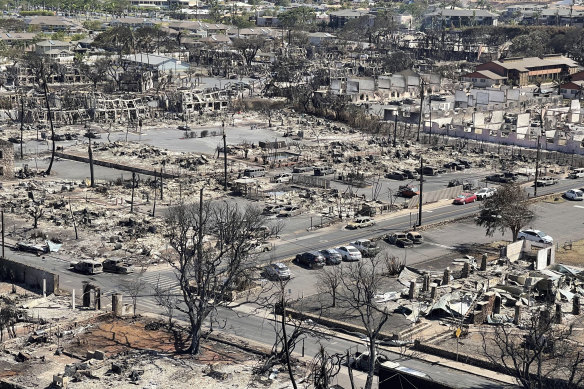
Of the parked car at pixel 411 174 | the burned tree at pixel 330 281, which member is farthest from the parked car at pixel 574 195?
the burned tree at pixel 330 281

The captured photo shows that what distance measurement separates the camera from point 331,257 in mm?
38281

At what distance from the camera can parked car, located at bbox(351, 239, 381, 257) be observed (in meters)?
39.6

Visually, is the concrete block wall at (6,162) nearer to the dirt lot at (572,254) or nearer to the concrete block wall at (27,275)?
the concrete block wall at (27,275)

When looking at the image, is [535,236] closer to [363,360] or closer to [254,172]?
[363,360]

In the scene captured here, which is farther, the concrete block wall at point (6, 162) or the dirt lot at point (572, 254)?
the concrete block wall at point (6, 162)

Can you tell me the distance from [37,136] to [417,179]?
2789 cm

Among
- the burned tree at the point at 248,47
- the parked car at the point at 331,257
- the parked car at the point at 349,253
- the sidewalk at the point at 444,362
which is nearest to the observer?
the sidewalk at the point at 444,362

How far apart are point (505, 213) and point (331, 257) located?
8022mm

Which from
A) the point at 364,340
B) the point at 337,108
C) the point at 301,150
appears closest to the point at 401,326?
the point at 364,340

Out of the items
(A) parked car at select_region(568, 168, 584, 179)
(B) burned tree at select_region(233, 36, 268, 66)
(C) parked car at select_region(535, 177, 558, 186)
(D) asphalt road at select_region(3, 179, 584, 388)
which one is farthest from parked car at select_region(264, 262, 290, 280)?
(B) burned tree at select_region(233, 36, 268, 66)

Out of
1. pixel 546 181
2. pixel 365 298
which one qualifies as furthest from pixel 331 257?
pixel 546 181

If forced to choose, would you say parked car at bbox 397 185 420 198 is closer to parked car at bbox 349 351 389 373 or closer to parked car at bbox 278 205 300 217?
parked car at bbox 278 205 300 217

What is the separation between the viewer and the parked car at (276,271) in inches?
1395

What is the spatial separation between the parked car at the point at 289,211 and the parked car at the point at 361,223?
3.13m
